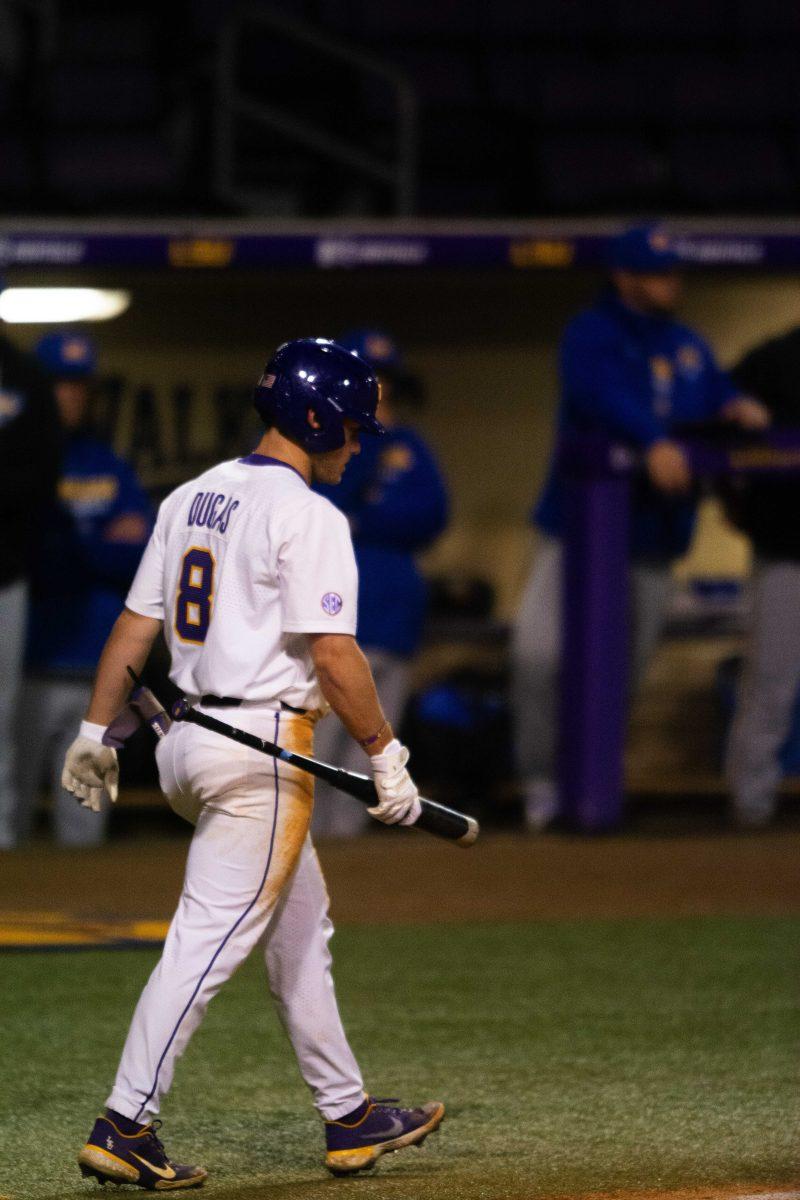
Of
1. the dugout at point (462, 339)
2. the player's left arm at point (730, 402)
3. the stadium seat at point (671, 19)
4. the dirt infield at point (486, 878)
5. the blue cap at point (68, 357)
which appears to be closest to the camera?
the dirt infield at point (486, 878)

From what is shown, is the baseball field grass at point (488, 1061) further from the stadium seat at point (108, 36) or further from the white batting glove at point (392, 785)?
the stadium seat at point (108, 36)

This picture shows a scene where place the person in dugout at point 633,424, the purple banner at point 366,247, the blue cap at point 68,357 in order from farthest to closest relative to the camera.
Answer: the purple banner at point 366,247 → the blue cap at point 68,357 → the person in dugout at point 633,424

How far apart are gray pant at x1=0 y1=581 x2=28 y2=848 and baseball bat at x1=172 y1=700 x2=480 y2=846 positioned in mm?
3462

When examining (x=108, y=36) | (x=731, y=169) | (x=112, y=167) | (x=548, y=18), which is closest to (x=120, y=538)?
(x=112, y=167)

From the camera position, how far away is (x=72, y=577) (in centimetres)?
710

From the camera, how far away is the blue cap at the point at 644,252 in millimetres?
6695

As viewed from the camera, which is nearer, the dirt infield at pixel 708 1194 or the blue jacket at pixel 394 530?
the dirt infield at pixel 708 1194

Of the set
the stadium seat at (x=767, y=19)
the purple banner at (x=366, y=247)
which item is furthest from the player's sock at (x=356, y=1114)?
the stadium seat at (x=767, y=19)

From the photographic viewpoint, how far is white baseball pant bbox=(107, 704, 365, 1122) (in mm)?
3268

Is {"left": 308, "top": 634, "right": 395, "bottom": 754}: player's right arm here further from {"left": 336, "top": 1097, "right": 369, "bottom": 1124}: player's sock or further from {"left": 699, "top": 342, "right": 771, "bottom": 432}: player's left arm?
{"left": 699, "top": 342, "right": 771, "bottom": 432}: player's left arm

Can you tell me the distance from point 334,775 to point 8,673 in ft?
11.8

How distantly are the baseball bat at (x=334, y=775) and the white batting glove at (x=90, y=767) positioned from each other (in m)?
0.18

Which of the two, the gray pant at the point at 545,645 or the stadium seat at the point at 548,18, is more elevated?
the stadium seat at the point at 548,18

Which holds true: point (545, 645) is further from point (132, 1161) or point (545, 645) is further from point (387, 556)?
point (132, 1161)
